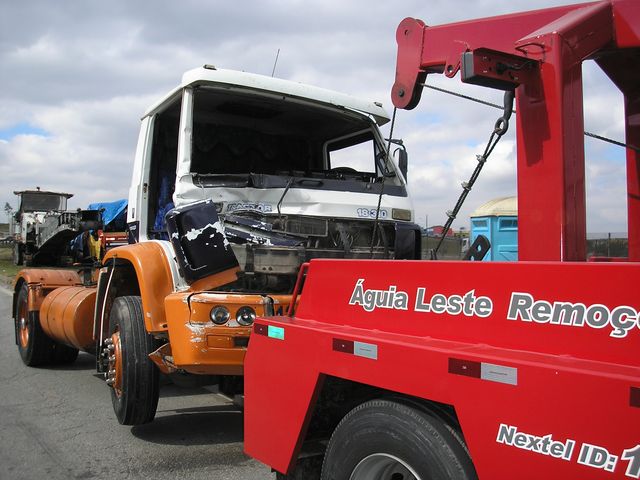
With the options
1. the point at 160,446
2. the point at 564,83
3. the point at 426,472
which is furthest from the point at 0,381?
the point at 564,83

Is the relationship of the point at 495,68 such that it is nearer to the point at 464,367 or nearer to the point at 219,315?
the point at 464,367

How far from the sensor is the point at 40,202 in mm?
29453

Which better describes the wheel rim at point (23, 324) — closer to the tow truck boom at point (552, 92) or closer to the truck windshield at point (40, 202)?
the tow truck boom at point (552, 92)

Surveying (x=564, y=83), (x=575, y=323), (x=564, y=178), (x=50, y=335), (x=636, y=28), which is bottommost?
(x=50, y=335)

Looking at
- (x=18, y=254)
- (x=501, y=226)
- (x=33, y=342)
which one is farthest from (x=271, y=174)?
(x=18, y=254)

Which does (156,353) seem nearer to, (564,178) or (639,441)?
(564,178)

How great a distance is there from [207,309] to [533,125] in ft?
7.95

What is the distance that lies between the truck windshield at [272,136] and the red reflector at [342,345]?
2.81 m

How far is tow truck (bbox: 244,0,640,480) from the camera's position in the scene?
1811 millimetres

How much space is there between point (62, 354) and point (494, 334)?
25.1 ft

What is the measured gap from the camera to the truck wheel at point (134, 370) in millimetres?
4719

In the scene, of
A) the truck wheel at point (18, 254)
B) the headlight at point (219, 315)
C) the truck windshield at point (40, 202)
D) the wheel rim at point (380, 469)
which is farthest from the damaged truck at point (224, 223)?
the truck wheel at point (18, 254)

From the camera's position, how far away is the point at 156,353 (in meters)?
4.49

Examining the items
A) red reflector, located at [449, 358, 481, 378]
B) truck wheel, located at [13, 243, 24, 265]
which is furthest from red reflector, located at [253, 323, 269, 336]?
truck wheel, located at [13, 243, 24, 265]
